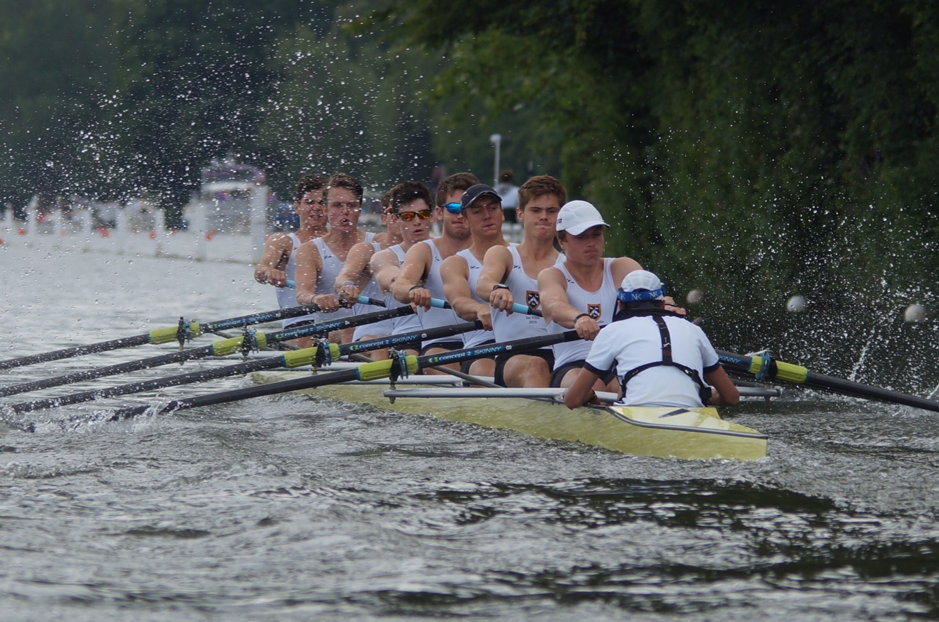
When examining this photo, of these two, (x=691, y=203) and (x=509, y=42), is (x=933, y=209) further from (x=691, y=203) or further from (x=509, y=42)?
(x=509, y=42)

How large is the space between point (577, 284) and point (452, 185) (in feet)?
6.27

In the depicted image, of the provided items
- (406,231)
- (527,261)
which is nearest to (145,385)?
(527,261)

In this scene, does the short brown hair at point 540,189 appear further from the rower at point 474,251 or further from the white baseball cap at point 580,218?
the white baseball cap at point 580,218

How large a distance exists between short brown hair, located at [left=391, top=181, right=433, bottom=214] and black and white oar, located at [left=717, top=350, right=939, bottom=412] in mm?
3313

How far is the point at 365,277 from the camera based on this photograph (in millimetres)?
9914

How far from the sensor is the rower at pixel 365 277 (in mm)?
9141

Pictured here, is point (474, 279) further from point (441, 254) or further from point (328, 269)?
point (328, 269)

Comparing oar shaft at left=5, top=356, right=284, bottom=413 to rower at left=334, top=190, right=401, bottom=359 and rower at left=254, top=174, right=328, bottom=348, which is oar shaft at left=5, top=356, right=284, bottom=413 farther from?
rower at left=254, top=174, right=328, bottom=348

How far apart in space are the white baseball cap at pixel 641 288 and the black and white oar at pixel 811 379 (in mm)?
830

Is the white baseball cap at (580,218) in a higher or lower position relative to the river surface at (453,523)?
higher

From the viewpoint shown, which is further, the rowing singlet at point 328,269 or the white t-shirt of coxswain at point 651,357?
the rowing singlet at point 328,269

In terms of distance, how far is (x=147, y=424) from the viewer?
691cm

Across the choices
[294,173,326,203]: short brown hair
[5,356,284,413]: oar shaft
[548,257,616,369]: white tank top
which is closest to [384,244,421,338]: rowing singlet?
[294,173,326,203]: short brown hair

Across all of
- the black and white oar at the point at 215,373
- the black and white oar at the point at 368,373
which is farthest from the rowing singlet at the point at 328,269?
the black and white oar at the point at 368,373
